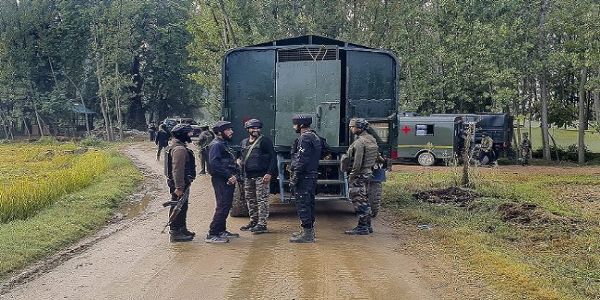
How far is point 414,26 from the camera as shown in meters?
29.3

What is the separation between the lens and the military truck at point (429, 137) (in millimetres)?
25391

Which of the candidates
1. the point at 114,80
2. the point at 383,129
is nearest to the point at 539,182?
the point at 383,129

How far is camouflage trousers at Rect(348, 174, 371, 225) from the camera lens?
9.77 metres

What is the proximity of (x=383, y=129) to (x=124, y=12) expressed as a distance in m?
38.3

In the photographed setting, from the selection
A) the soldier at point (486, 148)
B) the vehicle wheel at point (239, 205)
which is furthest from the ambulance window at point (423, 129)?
the vehicle wheel at point (239, 205)

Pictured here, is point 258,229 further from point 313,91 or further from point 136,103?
point 136,103

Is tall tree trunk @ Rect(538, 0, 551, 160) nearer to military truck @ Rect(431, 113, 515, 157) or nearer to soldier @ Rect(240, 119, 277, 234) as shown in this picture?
military truck @ Rect(431, 113, 515, 157)

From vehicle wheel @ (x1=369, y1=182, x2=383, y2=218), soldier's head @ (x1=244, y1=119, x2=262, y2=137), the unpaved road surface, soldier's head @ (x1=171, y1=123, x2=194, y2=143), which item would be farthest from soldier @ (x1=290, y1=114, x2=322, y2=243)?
vehicle wheel @ (x1=369, y1=182, x2=383, y2=218)

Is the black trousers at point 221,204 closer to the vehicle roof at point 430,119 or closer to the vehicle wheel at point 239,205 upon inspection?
the vehicle wheel at point 239,205

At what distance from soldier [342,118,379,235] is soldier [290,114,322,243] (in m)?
0.85

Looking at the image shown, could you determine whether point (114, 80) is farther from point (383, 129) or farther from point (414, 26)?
point (383, 129)

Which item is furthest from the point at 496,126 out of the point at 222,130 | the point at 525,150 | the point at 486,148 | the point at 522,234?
the point at 222,130

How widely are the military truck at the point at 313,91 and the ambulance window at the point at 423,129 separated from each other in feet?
44.8

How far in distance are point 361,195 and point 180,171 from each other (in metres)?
2.82
